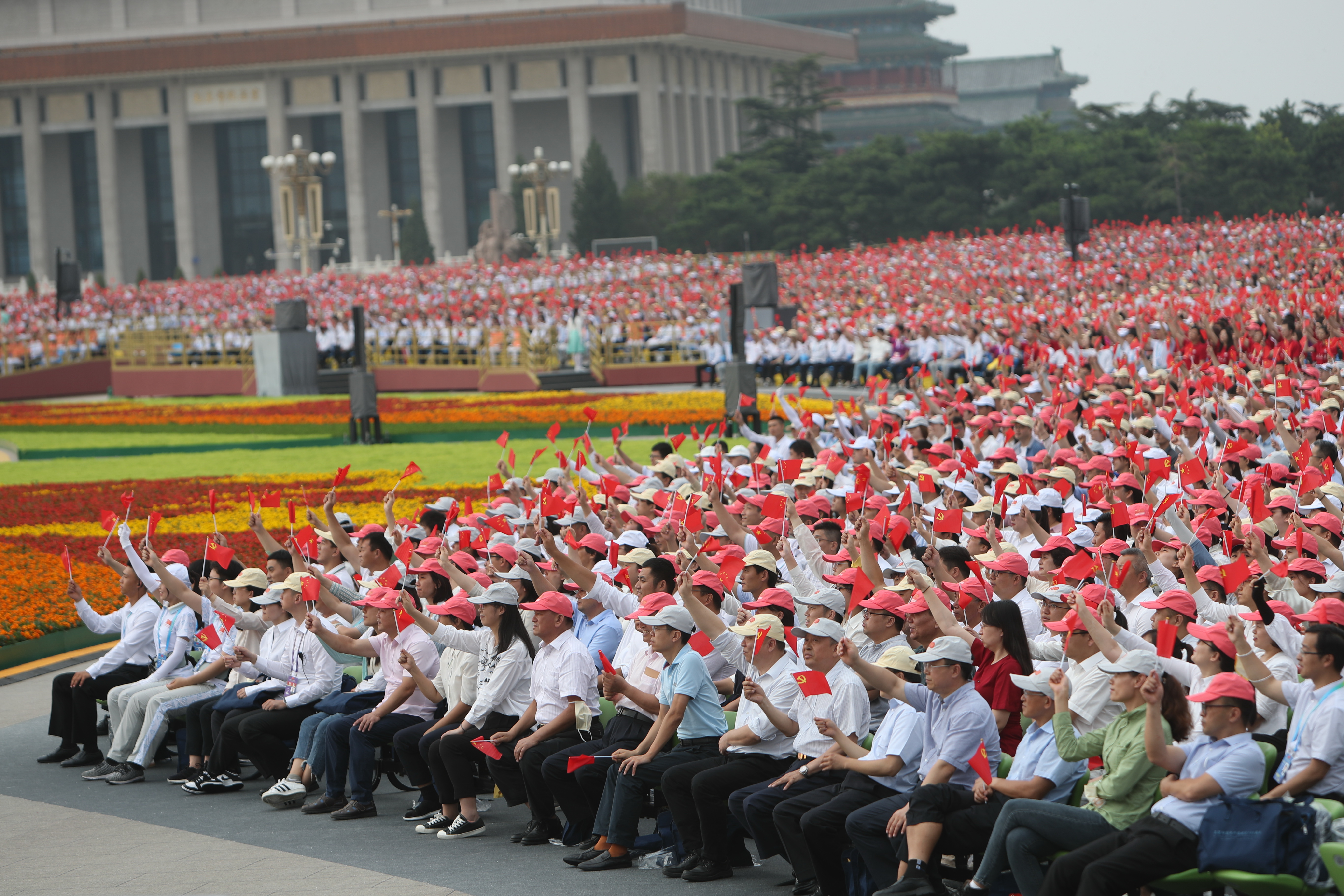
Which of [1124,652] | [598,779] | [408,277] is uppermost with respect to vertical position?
[408,277]

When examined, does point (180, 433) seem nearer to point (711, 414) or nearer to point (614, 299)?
point (711, 414)

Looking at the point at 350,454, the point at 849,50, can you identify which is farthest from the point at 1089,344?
the point at 849,50

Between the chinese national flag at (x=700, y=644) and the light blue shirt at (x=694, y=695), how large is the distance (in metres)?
0.02

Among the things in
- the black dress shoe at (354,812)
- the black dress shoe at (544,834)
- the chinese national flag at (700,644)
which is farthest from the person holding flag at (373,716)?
the chinese national flag at (700,644)

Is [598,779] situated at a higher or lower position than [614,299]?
lower

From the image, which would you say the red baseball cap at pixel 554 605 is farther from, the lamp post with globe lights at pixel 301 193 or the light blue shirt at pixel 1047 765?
the lamp post with globe lights at pixel 301 193

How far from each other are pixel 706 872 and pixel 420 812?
7.22 ft

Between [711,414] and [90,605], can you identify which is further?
[711,414]

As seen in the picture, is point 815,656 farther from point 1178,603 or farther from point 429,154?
point 429,154

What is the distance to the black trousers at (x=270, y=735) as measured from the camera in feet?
33.7

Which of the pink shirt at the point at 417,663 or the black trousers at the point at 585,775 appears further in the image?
the pink shirt at the point at 417,663

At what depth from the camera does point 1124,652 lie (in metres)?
7.48

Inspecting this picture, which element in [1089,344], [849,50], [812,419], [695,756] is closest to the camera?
[695,756]

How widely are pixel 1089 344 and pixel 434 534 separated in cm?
1502
